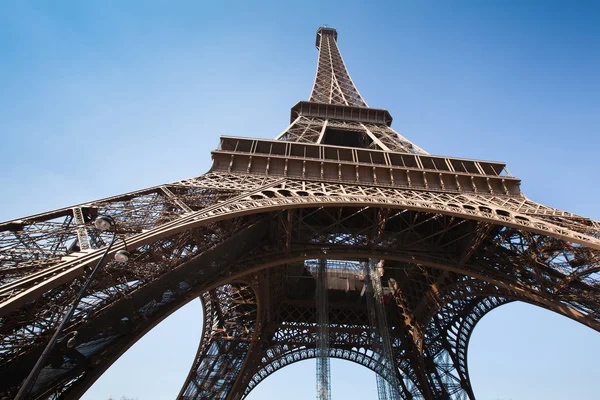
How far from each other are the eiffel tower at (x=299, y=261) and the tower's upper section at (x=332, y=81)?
18.8 feet

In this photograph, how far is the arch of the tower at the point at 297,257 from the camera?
31.2 ft

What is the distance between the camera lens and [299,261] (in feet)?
60.1

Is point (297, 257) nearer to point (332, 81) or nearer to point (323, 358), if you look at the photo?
point (323, 358)

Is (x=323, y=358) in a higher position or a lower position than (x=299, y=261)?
lower

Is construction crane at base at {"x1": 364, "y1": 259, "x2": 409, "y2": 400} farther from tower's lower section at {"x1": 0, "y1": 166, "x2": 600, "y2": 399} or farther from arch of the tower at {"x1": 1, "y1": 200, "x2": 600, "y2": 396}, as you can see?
arch of the tower at {"x1": 1, "y1": 200, "x2": 600, "y2": 396}

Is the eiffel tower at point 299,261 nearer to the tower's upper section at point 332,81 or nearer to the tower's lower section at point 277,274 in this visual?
the tower's lower section at point 277,274

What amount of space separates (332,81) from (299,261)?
2451 cm

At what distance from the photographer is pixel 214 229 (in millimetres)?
12977

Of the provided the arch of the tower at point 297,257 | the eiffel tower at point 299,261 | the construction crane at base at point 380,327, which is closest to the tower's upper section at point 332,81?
the eiffel tower at point 299,261

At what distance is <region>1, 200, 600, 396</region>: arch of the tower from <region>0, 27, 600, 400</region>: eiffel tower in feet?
0.19

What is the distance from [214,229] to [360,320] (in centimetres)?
1658

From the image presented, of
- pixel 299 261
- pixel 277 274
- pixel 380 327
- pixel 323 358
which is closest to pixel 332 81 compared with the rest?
pixel 277 274

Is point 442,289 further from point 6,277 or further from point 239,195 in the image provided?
point 6,277

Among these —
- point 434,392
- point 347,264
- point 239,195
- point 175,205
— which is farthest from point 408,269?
point 175,205
